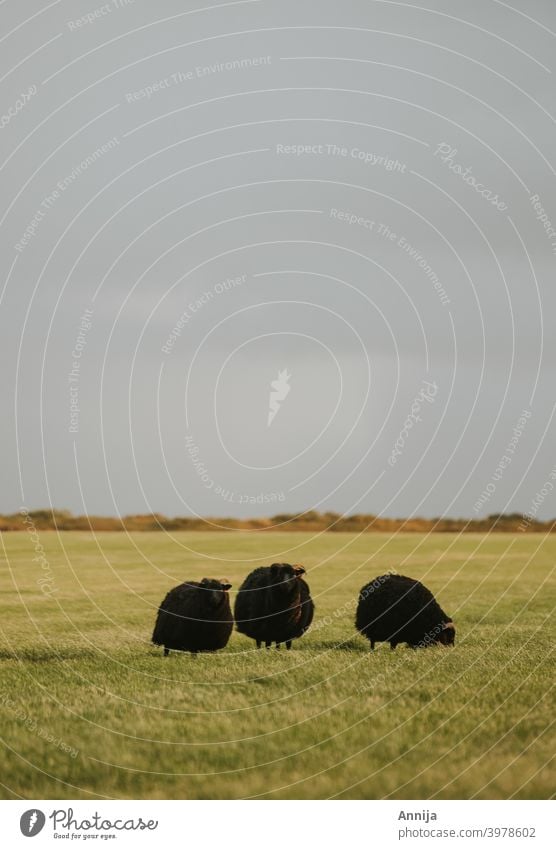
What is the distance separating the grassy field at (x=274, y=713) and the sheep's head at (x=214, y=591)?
33.8 inches

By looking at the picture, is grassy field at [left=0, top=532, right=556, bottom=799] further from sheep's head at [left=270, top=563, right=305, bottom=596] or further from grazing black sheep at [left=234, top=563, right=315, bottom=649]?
sheep's head at [left=270, top=563, right=305, bottom=596]

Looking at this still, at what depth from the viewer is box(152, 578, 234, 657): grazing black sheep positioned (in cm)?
1541

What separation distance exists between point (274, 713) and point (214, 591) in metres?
3.89

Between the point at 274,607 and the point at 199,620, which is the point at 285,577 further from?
the point at 199,620

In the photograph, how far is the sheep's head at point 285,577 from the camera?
1580 centimetres

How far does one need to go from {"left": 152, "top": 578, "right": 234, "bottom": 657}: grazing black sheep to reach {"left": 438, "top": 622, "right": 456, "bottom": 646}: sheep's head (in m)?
3.53

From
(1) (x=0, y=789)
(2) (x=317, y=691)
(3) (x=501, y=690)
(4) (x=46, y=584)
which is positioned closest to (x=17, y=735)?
(1) (x=0, y=789)

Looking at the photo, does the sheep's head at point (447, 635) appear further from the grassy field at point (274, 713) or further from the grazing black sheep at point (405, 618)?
the grassy field at point (274, 713)

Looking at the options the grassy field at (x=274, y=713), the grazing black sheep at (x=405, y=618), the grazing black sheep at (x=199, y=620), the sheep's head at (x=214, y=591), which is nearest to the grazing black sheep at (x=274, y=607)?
the grassy field at (x=274, y=713)

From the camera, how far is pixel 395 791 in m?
10.4

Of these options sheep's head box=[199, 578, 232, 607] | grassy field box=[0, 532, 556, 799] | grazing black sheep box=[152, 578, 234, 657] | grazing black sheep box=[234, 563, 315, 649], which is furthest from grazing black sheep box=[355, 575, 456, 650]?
sheep's head box=[199, 578, 232, 607]

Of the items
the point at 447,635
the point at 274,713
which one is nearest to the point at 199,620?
the point at 274,713
